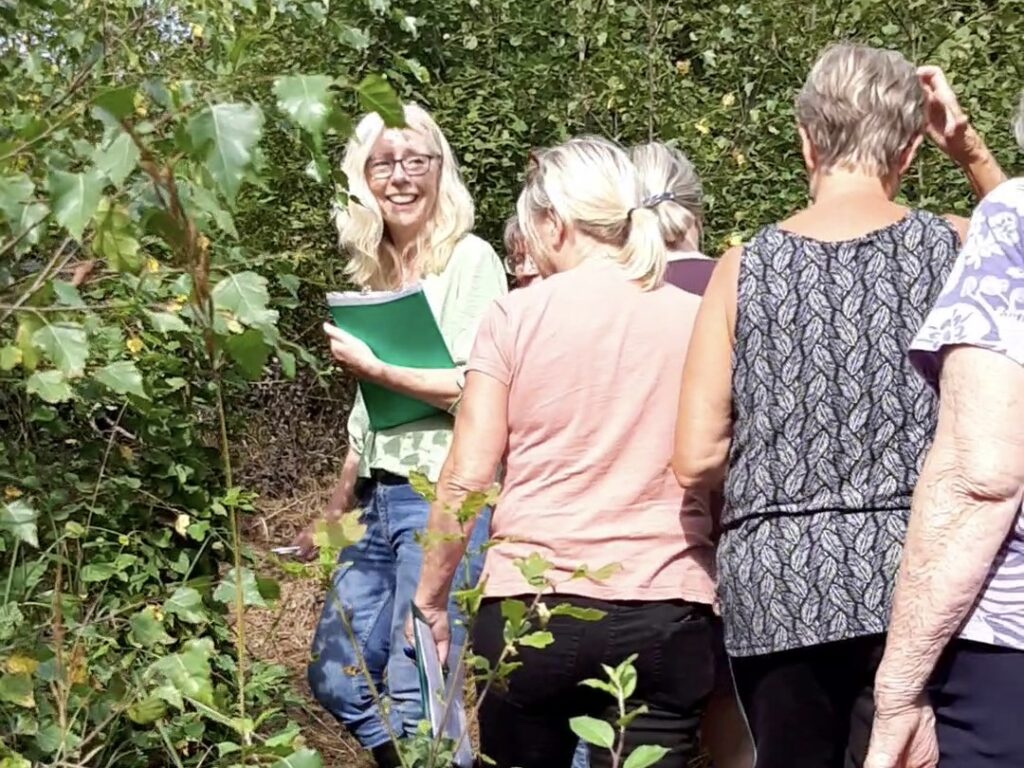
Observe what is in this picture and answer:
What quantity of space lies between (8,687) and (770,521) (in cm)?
112

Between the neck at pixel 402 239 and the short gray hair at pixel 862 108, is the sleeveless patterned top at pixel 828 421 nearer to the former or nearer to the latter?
the short gray hair at pixel 862 108

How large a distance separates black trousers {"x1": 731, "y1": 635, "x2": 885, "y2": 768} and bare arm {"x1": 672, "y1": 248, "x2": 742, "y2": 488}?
317 millimetres

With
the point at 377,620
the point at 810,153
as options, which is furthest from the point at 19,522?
the point at 810,153

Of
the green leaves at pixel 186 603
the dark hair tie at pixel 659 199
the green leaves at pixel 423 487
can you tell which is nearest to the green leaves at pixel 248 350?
the green leaves at pixel 423 487

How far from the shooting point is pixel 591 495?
239 centimetres

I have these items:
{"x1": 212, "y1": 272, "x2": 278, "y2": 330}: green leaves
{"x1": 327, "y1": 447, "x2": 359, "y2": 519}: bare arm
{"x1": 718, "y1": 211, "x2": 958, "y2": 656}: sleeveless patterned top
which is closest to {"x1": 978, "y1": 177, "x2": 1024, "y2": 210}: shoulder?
{"x1": 718, "y1": 211, "x2": 958, "y2": 656}: sleeveless patterned top

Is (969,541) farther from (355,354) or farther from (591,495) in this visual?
(355,354)

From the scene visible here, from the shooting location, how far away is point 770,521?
220 centimetres

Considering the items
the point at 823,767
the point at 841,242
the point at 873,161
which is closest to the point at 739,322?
the point at 841,242

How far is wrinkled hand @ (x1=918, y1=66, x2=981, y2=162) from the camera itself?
241 cm

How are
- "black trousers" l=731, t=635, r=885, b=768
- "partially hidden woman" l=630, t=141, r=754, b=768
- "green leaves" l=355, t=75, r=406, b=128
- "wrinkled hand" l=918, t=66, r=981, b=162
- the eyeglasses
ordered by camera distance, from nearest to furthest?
"green leaves" l=355, t=75, r=406, b=128, "black trousers" l=731, t=635, r=885, b=768, "wrinkled hand" l=918, t=66, r=981, b=162, "partially hidden woman" l=630, t=141, r=754, b=768, the eyeglasses

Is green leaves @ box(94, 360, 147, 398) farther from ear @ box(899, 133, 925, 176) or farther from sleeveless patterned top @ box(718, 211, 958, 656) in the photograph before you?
ear @ box(899, 133, 925, 176)

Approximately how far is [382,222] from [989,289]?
5.42 feet

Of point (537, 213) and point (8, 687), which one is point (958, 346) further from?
point (8, 687)
